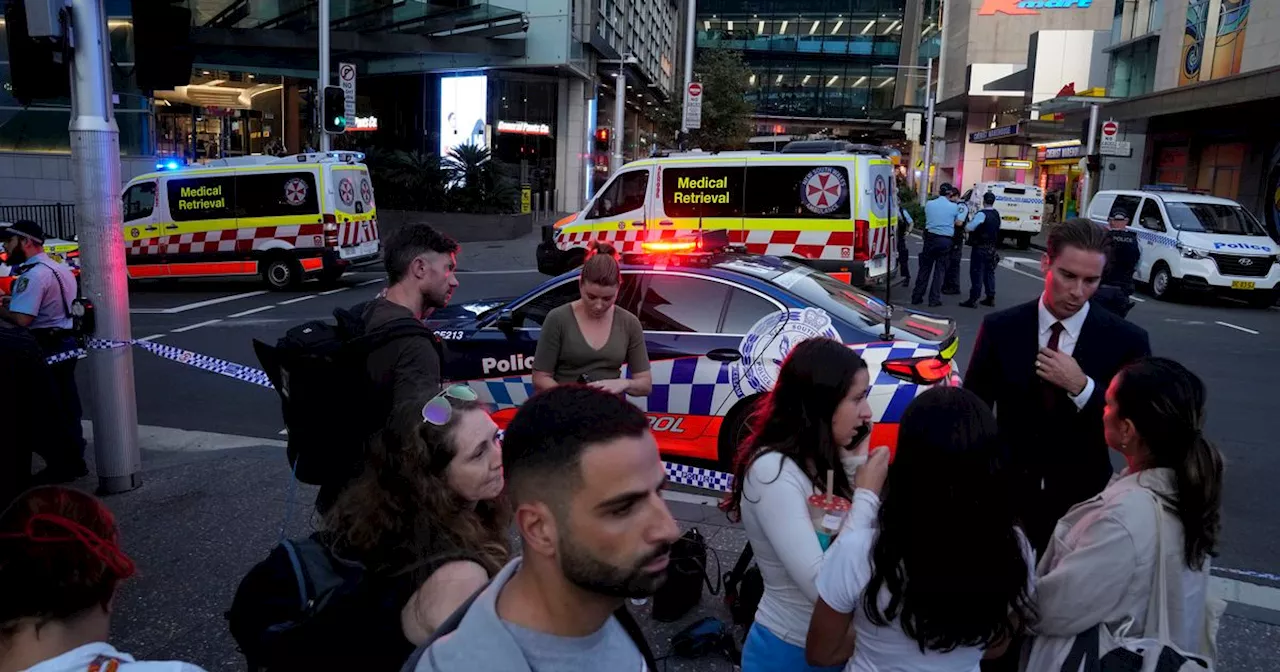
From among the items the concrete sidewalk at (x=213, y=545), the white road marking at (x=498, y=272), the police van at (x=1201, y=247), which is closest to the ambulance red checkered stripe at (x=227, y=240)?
the white road marking at (x=498, y=272)

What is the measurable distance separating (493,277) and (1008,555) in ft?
51.2

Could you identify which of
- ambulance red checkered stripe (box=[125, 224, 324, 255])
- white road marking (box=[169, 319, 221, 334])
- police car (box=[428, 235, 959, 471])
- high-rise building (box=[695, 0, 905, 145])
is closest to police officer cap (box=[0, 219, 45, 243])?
police car (box=[428, 235, 959, 471])

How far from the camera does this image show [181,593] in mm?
4250

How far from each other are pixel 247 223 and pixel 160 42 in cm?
1097

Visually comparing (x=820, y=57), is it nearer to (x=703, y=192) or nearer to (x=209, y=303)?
(x=703, y=192)

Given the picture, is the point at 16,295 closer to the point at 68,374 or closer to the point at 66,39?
the point at 68,374

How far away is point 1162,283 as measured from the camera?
16469 millimetres

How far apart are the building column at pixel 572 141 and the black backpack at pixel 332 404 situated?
96.8 feet

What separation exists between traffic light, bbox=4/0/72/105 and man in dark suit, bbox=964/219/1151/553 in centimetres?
512

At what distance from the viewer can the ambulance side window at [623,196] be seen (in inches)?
551

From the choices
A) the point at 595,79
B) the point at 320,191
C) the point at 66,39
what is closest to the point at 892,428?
the point at 66,39

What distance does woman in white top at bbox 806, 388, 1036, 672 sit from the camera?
191 cm

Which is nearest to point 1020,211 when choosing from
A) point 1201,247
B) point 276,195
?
point 1201,247

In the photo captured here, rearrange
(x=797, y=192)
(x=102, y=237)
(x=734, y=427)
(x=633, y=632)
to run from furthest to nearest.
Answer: (x=797, y=192) < (x=734, y=427) < (x=102, y=237) < (x=633, y=632)
